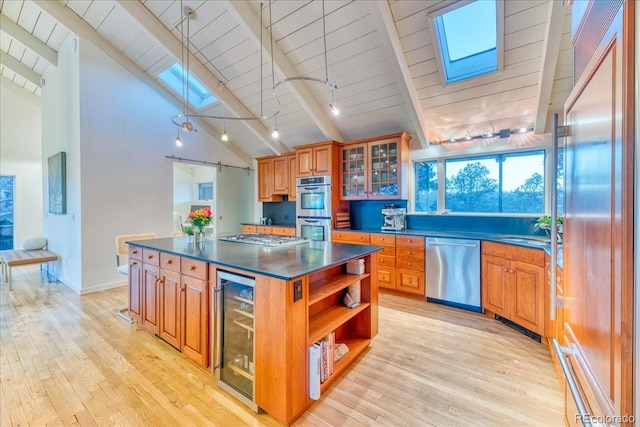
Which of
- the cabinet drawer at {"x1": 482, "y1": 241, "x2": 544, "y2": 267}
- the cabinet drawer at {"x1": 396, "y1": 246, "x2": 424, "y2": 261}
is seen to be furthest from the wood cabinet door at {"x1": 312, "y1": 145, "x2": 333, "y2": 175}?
the cabinet drawer at {"x1": 482, "y1": 241, "x2": 544, "y2": 267}

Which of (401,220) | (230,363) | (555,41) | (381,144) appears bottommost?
(230,363)

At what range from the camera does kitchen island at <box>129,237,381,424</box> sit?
1.64 metres

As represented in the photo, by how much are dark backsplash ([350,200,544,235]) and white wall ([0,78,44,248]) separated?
7.18m

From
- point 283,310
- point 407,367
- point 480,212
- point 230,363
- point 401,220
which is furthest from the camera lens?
point 401,220

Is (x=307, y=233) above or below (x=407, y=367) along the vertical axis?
above

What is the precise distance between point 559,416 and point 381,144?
3.48 metres

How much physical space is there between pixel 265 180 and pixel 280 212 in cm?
76

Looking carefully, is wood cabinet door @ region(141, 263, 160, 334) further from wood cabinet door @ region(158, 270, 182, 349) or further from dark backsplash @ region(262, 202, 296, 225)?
dark backsplash @ region(262, 202, 296, 225)

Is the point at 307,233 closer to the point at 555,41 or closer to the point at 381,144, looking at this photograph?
the point at 381,144

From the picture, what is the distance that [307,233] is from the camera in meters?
4.91

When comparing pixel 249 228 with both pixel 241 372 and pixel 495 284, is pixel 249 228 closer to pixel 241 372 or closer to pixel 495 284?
pixel 241 372

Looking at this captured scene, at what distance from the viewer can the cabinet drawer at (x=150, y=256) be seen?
100 inches

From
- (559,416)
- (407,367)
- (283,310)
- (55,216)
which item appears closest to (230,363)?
(283,310)

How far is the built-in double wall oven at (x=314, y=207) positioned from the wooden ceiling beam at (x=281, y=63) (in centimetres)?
Answer: 82
